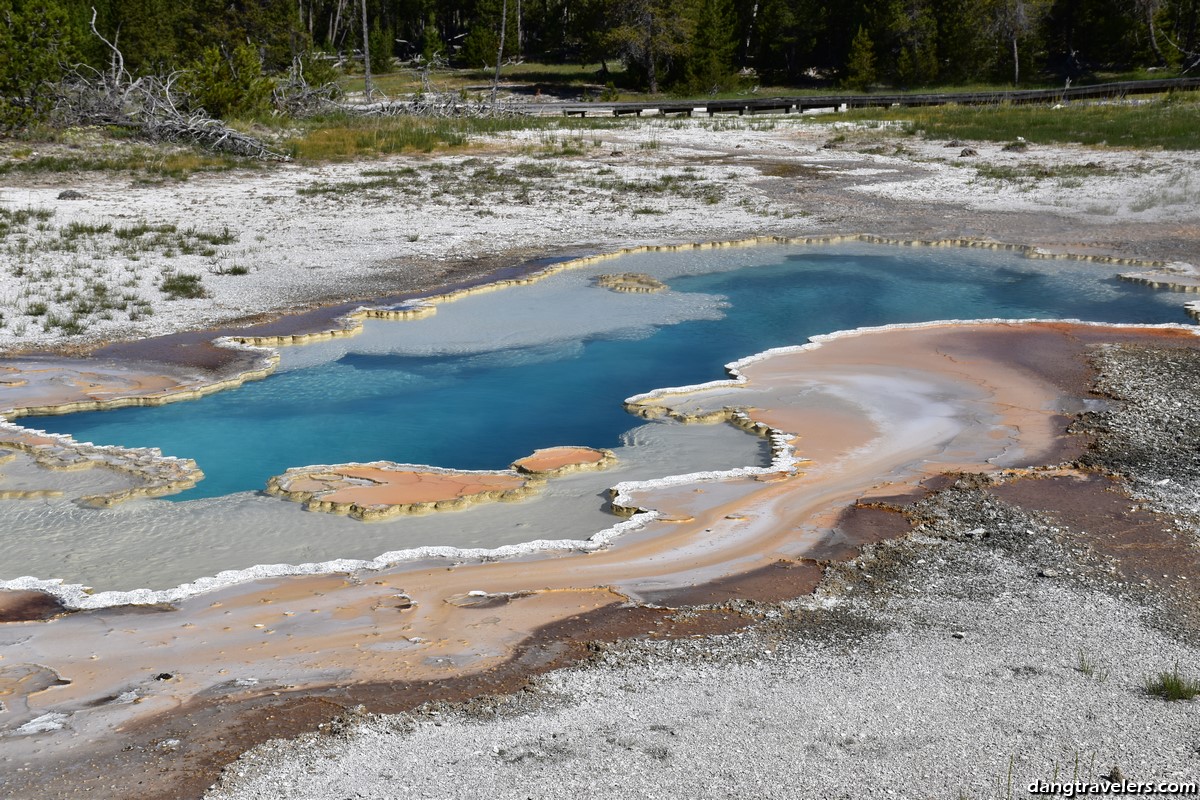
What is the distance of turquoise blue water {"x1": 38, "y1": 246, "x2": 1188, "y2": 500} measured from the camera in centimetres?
754

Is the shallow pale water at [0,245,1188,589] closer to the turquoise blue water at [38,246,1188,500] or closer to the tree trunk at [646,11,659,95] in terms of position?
the turquoise blue water at [38,246,1188,500]

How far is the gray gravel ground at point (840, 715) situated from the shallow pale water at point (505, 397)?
1.65m

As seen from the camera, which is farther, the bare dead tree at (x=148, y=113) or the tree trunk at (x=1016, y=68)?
the tree trunk at (x=1016, y=68)

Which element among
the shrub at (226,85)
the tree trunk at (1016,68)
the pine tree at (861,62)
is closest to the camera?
the shrub at (226,85)

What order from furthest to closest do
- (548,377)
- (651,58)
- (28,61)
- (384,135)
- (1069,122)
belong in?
(651,58), (1069,122), (384,135), (28,61), (548,377)

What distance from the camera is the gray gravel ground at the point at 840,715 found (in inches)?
141

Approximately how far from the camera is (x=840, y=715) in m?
3.99

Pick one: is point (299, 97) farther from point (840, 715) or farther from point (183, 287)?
point (840, 715)

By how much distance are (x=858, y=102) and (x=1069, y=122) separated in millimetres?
9907

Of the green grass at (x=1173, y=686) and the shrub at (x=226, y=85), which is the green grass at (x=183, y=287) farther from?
the shrub at (x=226, y=85)

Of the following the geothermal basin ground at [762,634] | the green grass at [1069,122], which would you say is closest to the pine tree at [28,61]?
the geothermal basin ground at [762,634]

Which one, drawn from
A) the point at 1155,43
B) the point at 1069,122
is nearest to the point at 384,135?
the point at 1069,122

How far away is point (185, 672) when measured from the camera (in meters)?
4.31

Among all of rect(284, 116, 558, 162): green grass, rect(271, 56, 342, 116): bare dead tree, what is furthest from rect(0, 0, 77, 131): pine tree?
rect(271, 56, 342, 116): bare dead tree
